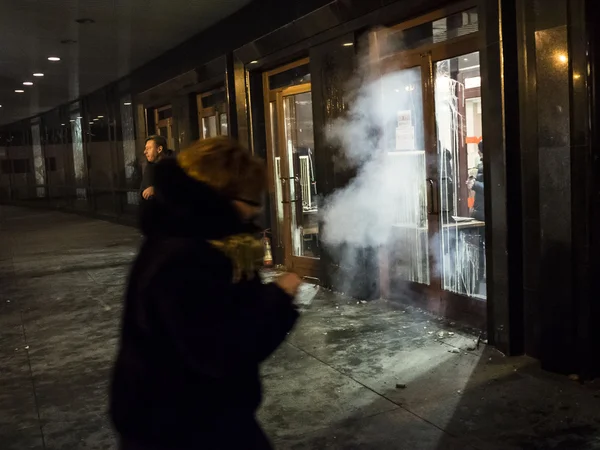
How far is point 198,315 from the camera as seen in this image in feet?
5.23

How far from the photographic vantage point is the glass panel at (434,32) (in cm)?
487

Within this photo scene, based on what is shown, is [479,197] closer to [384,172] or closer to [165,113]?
[384,172]

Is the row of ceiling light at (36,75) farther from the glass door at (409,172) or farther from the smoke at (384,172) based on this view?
the glass door at (409,172)

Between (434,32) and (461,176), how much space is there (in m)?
1.22

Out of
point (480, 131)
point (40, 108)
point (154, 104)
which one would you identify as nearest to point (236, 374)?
point (480, 131)

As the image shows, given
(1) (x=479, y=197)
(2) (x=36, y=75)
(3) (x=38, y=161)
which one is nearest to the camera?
(1) (x=479, y=197)

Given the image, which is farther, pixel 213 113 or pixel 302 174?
pixel 213 113

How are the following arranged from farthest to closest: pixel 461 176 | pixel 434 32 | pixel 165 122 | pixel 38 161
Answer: pixel 38 161 → pixel 165 122 → pixel 461 176 → pixel 434 32

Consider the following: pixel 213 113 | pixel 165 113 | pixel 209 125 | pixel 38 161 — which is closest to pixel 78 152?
pixel 38 161

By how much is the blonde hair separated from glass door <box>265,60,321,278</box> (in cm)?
509

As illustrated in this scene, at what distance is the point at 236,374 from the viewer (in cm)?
170

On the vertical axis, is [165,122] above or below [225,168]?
above

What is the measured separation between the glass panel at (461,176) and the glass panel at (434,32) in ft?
0.68

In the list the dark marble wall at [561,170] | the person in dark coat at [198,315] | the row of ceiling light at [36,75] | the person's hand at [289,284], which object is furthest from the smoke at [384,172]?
the row of ceiling light at [36,75]
